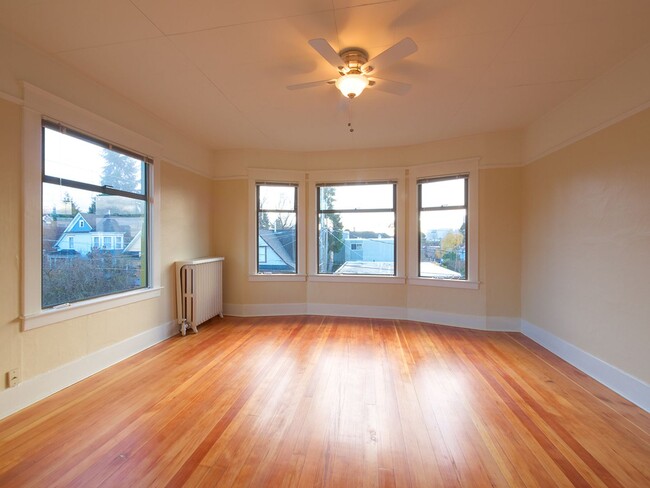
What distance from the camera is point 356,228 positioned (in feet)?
15.9

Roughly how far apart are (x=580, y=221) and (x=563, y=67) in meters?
1.46

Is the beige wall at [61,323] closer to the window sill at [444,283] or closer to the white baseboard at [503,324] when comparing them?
the window sill at [444,283]

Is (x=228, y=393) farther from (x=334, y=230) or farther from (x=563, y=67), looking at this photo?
(x=563, y=67)

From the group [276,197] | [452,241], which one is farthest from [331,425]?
[276,197]

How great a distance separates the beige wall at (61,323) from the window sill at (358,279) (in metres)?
2.09

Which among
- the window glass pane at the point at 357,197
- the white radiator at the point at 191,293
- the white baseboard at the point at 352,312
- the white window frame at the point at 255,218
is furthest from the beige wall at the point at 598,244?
the white radiator at the point at 191,293

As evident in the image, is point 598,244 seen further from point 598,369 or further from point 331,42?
point 331,42

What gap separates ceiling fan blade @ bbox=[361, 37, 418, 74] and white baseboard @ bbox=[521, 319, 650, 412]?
3054 millimetres

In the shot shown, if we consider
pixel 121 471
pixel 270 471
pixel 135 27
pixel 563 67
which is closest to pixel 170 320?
pixel 121 471

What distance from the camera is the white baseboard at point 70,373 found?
215cm

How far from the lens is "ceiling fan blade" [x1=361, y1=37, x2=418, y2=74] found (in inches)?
73.7

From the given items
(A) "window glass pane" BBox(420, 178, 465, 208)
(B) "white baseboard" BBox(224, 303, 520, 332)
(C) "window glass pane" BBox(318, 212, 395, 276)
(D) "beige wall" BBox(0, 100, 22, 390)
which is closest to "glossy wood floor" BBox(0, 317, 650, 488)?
(D) "beige wall" BBox(0, 100, 22, 390)

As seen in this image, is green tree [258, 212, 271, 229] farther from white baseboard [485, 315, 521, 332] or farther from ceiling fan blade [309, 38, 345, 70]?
white baseboard [485, 315, 521, 332]

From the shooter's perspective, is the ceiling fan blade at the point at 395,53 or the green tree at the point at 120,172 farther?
the green tree at the point at 120,172
